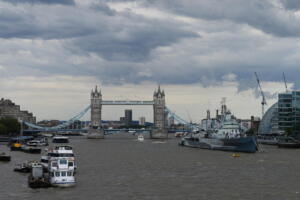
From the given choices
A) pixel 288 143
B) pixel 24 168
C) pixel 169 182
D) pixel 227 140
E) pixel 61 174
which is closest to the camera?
pixel 61 174

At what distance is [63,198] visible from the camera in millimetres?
44875

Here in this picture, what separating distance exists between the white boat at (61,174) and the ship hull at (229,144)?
199 ft

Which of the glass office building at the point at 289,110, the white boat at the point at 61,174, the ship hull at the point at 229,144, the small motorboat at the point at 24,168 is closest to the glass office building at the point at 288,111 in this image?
the glass office building at the point at 289,110

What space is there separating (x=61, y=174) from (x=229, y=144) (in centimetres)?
6662

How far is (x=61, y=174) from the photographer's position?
167ft

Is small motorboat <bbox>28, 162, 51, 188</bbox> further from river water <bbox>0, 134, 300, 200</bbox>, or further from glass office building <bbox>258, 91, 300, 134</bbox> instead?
glass office building <bbox>258, 91, 300, 134</bbox>

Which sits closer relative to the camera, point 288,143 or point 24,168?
point 24,168

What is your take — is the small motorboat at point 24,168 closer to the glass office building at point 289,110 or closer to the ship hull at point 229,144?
the ship hull at point 229,144

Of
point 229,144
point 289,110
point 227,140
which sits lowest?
point 229,144

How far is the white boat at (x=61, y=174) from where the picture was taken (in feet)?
165

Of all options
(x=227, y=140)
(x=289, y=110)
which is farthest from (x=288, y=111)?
(x=227, y=140)

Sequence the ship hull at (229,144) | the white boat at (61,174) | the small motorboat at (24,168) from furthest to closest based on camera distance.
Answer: the ship hull at (229,144), the small motorboat at (24,168), the white boat at (61,174)

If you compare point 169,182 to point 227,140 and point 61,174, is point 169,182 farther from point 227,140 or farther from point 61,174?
point 227,140

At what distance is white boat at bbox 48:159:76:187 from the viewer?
50.2 metres
